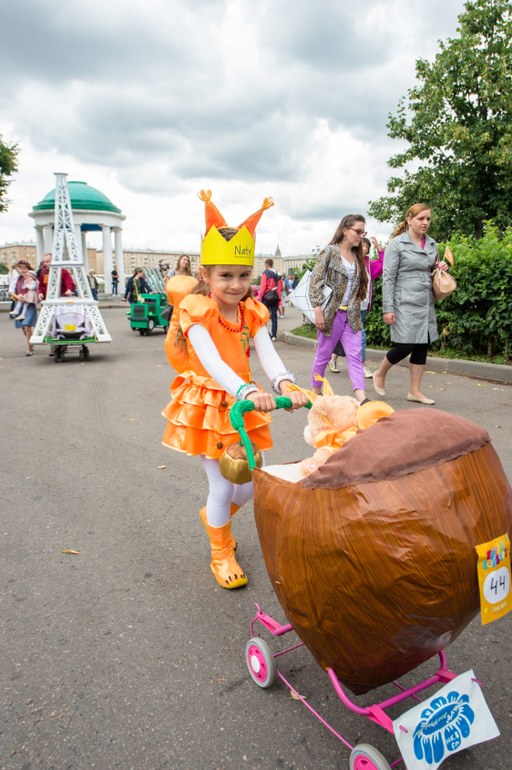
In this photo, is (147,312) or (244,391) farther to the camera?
(147,312)

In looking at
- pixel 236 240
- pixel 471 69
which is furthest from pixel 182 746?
pixel 471 69

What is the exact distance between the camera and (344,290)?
5098mm

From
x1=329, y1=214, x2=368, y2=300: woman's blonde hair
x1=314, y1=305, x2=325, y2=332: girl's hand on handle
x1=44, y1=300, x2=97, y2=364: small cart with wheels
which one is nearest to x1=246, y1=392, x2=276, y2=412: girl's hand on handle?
x1=314, y1=305, x2=325, y2=332: girl's hand on handle

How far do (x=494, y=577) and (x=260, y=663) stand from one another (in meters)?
1.02

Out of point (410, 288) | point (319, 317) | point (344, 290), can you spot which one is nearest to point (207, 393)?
point (319, 317)

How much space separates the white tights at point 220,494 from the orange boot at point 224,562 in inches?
2.0

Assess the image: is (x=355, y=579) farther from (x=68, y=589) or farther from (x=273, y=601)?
(x=68, y=589)

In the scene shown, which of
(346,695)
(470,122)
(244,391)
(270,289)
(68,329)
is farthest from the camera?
(470,122)

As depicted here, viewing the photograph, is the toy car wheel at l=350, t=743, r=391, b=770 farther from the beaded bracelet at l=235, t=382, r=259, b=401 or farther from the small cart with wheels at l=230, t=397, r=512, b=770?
the beaded bracelet at l=235, t=382, r=259, b=401

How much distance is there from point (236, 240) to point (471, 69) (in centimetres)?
2312

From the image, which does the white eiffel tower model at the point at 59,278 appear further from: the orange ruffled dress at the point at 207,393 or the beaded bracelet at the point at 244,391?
the beaded bracelet at the point at 244,391

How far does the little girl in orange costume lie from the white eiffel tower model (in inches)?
297

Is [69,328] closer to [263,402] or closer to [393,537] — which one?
[263,402]

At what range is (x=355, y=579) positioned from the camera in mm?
1322
